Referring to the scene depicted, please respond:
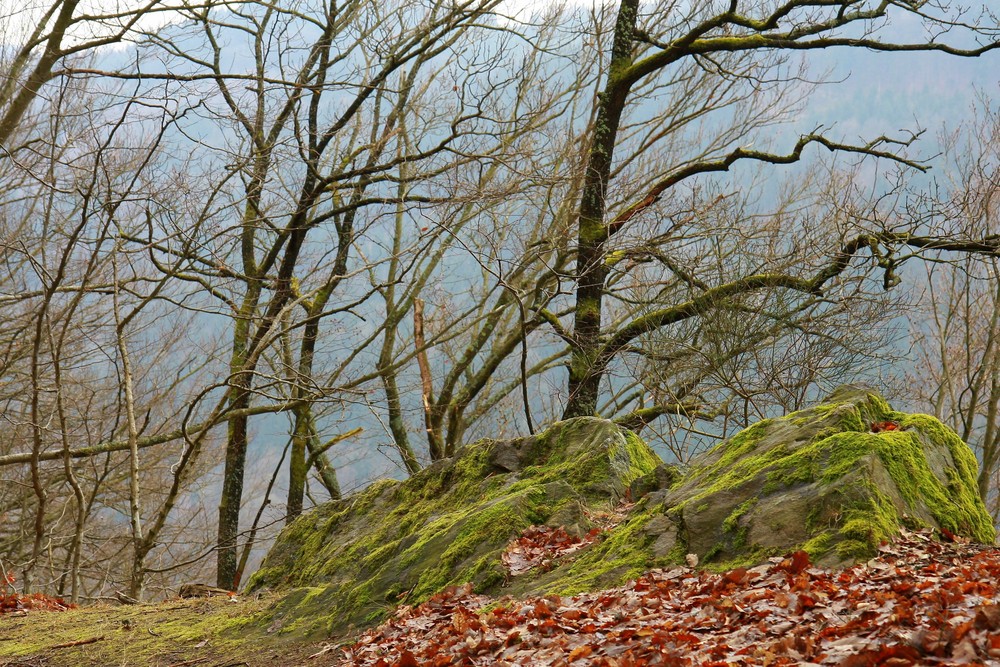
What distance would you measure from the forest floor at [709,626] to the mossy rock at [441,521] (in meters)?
0.38

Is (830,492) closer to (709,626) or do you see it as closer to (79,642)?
(709,626)

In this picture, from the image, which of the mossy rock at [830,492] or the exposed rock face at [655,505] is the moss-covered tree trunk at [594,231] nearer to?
the exposed rock face at [655,505]

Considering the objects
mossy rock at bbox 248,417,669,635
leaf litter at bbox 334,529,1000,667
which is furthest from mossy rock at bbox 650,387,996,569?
mossy rock at bbox 248,417,669,635

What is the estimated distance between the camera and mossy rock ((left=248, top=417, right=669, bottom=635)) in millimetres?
6121

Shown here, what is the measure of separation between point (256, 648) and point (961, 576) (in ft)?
16.1

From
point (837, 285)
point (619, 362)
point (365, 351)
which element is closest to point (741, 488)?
point (837, 285)

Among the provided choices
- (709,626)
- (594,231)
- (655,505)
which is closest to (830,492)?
(709,626)

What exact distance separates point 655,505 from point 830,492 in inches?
55.6

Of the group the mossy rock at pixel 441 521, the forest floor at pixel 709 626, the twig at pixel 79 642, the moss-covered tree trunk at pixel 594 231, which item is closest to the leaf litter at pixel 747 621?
the forest floor at pixel 709 626

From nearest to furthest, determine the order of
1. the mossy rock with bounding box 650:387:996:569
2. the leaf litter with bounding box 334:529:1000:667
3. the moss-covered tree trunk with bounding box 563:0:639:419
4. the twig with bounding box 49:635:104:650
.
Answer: the leaf litter with bounding box 334:529:1000:667 → the mossy rock with bounding box 650:387:996:569 → the twig with bounding box 49:635:104:650 → the moss-covered tree trunk with bounding box 563:0:639:419

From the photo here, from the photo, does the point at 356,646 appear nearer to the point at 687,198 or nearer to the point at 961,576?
the point at 961,576

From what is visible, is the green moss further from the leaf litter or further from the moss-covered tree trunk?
the moss-covered tree trunk

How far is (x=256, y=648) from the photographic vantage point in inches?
242

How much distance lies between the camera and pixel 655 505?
5.84 metres
